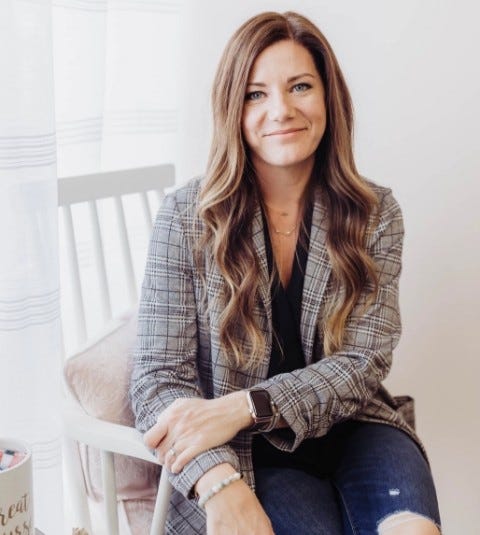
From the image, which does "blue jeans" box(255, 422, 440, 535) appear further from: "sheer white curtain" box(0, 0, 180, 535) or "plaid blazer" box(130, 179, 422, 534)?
"sheer white curtain" box(0, 0, 180, 535)

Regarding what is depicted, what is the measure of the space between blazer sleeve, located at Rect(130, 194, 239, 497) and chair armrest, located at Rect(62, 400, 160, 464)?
57 mm

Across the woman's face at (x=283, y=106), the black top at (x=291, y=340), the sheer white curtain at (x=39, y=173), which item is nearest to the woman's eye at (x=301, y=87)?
the woman's face at (x=283, y=106)

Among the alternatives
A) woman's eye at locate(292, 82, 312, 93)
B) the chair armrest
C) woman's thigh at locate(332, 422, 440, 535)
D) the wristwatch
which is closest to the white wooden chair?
the chair armrest

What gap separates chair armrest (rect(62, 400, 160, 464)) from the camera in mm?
1277

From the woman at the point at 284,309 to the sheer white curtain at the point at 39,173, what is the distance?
157 mm

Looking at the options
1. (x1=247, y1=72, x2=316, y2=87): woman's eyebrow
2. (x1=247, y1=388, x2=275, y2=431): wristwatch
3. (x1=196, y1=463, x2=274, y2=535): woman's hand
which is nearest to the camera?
(x1=196, y1=463, x2=274, y2=535): woman's hand

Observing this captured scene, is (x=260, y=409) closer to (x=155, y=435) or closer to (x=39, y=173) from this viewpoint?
(x=155, y=435)

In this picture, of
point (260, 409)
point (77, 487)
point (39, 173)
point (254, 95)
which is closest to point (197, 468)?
point (260, 409)

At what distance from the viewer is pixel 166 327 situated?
1396 mm

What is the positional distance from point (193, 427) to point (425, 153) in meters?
0.90

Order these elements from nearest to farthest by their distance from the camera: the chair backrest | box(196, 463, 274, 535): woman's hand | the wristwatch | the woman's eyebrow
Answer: box(196, 463, 274, 535): woman's hand
the wristwatch
the woman's eyebrow
the chair backrest

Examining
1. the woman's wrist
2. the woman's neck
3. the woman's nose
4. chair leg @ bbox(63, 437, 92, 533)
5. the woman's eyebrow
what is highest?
the woman's eyebrow

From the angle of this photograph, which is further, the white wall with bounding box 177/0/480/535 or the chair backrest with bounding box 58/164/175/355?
the white wall with bounding box 177/0/480/535

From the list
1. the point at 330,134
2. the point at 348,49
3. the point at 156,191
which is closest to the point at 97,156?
the point at 156,191
